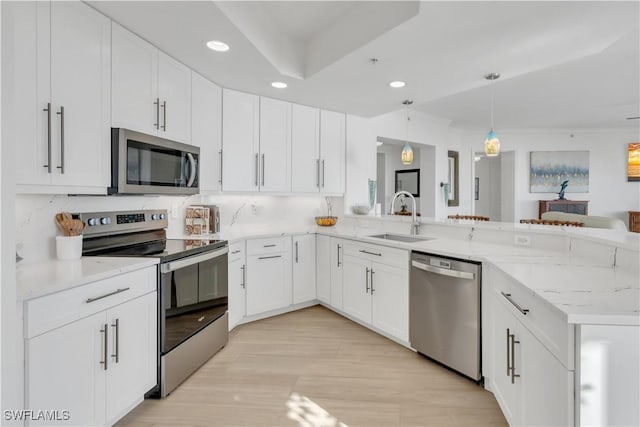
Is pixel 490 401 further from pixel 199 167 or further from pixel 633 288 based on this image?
pixel 199 167

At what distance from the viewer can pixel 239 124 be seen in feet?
11.4

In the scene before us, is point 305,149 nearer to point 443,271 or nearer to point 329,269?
point 329,269

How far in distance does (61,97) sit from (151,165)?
0.71 metres

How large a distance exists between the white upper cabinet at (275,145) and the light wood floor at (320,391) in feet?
5.36

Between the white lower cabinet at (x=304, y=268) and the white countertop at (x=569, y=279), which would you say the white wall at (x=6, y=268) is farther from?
the white lower cabinet at (x=304, y=268)

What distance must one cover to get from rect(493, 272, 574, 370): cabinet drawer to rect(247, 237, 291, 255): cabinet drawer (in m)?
2.19

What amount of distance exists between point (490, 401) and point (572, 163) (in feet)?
22.6

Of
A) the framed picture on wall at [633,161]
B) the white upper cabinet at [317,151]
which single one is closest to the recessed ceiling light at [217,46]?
the white upper cabinet at [317,151]

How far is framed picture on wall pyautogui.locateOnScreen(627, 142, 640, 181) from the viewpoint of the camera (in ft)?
22.6

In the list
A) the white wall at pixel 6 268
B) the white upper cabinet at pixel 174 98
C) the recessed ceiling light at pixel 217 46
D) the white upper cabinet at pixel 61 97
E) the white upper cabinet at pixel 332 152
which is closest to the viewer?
the white wall at pixel 6 268

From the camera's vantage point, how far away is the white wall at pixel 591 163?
6.97 metres

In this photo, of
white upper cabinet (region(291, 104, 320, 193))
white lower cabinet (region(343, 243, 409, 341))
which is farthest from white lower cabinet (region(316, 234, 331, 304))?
white upper cabinet (region(291, 104, 320, 193))

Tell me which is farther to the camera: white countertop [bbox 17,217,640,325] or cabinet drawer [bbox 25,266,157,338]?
cabinet drawer [bbox 25,266,157,338]

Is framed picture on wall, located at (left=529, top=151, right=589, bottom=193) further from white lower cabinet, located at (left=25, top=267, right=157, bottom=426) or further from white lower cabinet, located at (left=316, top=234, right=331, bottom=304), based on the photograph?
white lower cabinet, located at (left=25, top=267, right=157, bottom=426)
